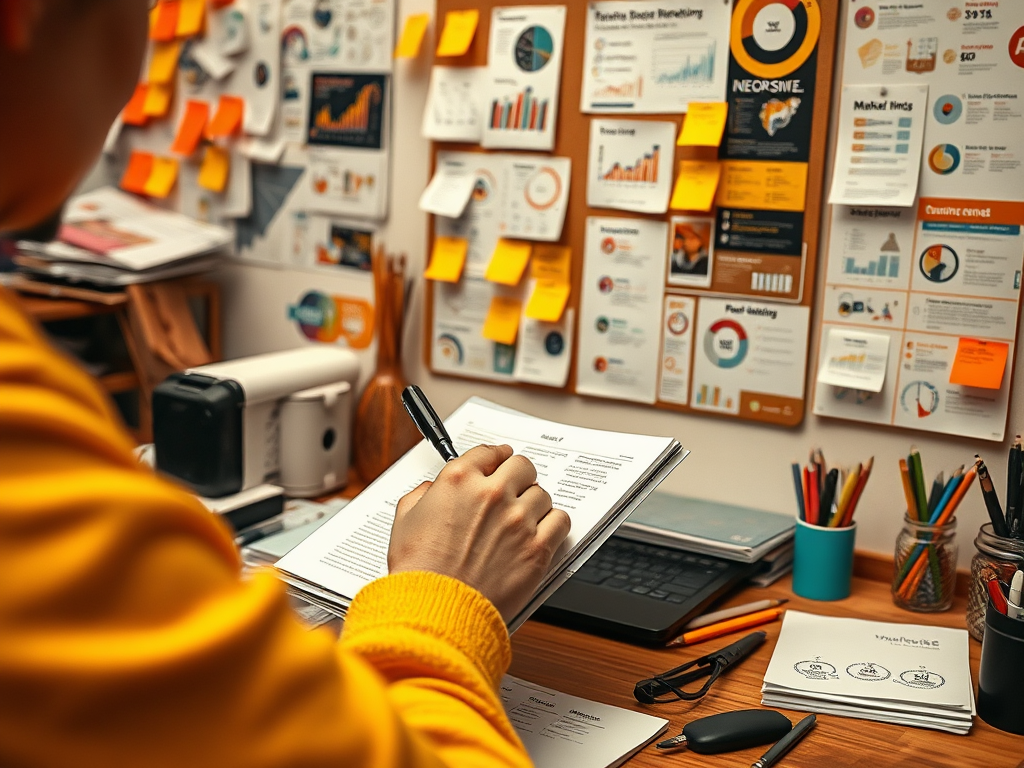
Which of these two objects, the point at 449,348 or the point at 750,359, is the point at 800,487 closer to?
the point at 750,359

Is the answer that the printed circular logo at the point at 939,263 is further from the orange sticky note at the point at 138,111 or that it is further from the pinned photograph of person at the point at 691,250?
the orange sticky note at the point at 138,111

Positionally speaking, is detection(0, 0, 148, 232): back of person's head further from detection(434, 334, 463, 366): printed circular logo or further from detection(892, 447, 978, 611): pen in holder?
detection(434, 334, 463, 366): printed circular logo

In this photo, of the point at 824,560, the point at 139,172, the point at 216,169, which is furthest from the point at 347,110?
the point at 824,560

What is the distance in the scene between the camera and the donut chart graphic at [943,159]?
124 cm

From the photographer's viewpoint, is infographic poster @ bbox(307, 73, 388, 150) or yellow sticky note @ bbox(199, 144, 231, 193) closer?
infographic poster @ bbox(307, 73, 388, 150)

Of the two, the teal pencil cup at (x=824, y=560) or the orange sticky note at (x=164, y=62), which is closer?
the teal pencil cup at (x=824, y=560)

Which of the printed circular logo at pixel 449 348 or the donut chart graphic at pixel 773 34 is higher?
the donut chart graphic at pixel 773 34

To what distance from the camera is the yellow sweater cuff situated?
2.22ft

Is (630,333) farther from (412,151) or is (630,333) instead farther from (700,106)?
(412,151)

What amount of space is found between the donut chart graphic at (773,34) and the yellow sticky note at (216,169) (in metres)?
0.98

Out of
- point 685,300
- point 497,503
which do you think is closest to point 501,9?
point 685,300

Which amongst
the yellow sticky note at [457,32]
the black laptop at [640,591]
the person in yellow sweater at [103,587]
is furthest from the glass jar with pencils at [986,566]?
the yellow sticky note at [457,32]

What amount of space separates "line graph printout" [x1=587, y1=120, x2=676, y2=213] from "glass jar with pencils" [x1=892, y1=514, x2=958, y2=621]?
54 centimetres

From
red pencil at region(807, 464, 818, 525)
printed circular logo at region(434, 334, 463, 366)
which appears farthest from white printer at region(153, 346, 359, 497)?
red pencil at region(807, 464, 818, 525)
